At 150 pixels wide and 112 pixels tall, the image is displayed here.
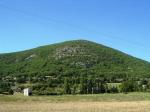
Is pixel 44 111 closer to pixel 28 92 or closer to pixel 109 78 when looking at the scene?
pixel 28 92

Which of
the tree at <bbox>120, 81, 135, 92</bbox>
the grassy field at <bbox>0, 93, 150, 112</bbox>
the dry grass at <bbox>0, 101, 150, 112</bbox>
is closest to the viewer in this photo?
the dry grass at <bbox>0, 101, 150, 112</bbox>

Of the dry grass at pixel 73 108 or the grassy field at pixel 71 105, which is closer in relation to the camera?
the dry grass at pixel 73 108

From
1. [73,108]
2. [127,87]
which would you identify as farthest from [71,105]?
[127,87]

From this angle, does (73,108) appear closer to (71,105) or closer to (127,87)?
(71,105)

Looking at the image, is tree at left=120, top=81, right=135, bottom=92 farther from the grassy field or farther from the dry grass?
the dry grass

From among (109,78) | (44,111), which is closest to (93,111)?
(44,111)

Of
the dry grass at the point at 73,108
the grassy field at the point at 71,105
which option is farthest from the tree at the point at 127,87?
the dry grass at the point at 73,108

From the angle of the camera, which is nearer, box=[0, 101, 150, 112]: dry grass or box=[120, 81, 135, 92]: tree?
box=[0, 101, 150, 112]: dry grass

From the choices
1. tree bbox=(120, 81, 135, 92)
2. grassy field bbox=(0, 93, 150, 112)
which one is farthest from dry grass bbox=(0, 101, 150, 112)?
tree bbox=(120, 81, 135, 92)

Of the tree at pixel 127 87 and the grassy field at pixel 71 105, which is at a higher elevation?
the tree at pixel 127 87

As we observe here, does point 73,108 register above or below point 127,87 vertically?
below

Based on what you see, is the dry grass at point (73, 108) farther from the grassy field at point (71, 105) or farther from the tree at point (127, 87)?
the tree at point (127, 87)

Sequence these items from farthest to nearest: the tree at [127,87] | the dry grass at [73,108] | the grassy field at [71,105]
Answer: the tree at [127,87] → the grassy field at [71,105] → the dry grass at [73,108]

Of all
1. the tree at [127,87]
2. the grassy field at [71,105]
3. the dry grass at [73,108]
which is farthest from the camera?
the tree at [127,87]
